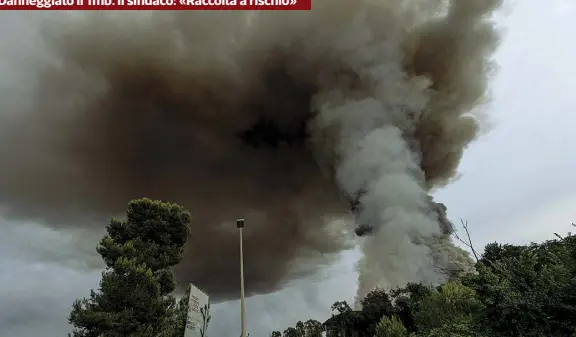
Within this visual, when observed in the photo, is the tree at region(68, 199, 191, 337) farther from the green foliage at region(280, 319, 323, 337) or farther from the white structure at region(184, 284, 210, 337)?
the green foliage at region(280, 319, 323, 337)

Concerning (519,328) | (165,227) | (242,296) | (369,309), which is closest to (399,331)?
(369,309)

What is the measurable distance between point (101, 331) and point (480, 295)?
19001 millimetres

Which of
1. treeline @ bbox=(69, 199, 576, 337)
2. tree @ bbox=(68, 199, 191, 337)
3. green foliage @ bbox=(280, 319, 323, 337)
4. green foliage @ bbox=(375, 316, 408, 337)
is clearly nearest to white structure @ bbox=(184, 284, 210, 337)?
treeline @ bbox=(69, 199, 576, 337)

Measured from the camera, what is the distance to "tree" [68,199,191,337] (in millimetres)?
21391

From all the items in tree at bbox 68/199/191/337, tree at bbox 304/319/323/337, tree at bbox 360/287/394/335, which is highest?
tree at bbox 304/319/323/337

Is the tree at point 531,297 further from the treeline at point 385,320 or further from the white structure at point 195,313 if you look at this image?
the white structure at point 195,313

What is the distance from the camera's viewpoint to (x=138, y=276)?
22531mm

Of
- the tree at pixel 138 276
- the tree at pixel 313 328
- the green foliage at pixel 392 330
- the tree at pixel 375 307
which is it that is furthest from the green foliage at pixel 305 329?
the tree at pixel 138 276

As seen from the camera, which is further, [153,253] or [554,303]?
[153,253]

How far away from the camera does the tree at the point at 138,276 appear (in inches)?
842

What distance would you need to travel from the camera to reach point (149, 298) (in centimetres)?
2247

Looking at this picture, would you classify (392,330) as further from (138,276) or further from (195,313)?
(195,313)

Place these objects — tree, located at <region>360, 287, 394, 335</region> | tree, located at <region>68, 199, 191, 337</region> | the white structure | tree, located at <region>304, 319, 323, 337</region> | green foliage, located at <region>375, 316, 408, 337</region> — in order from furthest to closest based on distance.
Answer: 1. tree, located at <region>304, 319, 323, 337</region>
2. tree, located at <region>360, 287, 394, 335</region>
3. green foliage, located at <region>375, 316, 408, 337</region>
4. tree, located at <region>68, 199, 191, 337</region>
5. the white structure

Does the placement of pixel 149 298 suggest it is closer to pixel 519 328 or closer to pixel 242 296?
pixel 242 296
